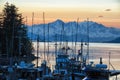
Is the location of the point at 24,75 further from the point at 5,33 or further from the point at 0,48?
the point at 5,33

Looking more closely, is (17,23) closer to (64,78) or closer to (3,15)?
(3,15)

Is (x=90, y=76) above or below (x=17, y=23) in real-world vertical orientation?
below

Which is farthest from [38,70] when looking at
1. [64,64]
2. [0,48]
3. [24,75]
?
[0,48]

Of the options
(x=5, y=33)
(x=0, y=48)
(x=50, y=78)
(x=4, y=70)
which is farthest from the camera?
(x=5, y=33)

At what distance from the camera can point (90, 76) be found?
2867 centimetres

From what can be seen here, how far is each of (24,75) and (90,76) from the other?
22.6ft

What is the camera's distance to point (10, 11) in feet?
221

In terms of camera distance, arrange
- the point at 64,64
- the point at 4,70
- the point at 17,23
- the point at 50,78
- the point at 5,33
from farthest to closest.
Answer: the point at 17,23 < the point at 5,33 < the point at 64,64 < the point at 4,70 < the point at 50,78

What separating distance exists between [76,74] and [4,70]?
6.96m

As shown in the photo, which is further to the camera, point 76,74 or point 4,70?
point 76,74

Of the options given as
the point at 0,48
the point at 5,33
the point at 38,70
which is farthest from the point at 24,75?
the point at 5,33

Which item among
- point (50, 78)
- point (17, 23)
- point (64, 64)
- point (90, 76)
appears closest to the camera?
point (90, 76)

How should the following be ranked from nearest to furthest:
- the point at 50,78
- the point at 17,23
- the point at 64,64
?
the point at 50,78
the point at 64,64
the point at 17,23

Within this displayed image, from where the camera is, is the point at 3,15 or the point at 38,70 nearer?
the point at 38,70
